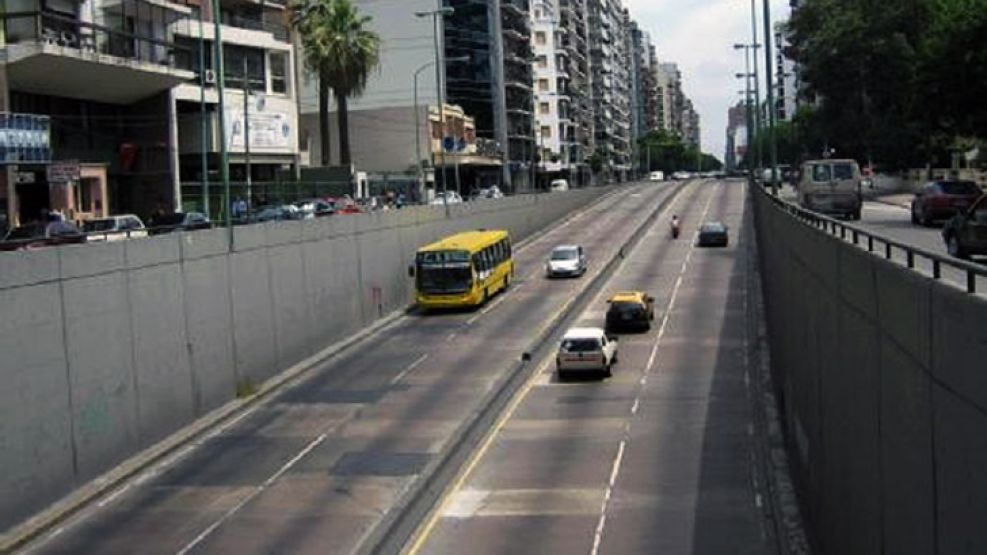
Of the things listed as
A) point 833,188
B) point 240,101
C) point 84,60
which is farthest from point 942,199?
point 240,101

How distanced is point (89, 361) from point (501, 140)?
119m

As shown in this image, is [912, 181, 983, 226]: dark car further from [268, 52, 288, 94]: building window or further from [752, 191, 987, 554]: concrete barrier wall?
[268, 52, 288, 94]: building window

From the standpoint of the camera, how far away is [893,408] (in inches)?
346

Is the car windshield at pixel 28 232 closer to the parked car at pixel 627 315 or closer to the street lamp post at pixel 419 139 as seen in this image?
the parked car at pixel 627 315

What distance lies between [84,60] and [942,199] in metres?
33.8

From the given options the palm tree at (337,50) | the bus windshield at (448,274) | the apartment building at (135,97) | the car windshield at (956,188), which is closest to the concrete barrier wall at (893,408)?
the car windshield at (956,188)

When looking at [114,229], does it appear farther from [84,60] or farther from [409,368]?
[84,60]

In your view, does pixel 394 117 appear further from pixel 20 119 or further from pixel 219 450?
pixel 219 450

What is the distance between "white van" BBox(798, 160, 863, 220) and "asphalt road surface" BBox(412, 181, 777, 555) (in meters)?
6.22

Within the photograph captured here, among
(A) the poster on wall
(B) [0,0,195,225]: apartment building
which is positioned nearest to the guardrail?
(B) [0,0,195,225]: apartment building

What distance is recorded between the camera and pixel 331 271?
48.0m

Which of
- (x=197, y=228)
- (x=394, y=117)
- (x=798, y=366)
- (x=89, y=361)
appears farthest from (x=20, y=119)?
(x=394, y=117)

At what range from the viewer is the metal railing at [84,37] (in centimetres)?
4656

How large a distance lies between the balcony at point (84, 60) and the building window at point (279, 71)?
595 inches
